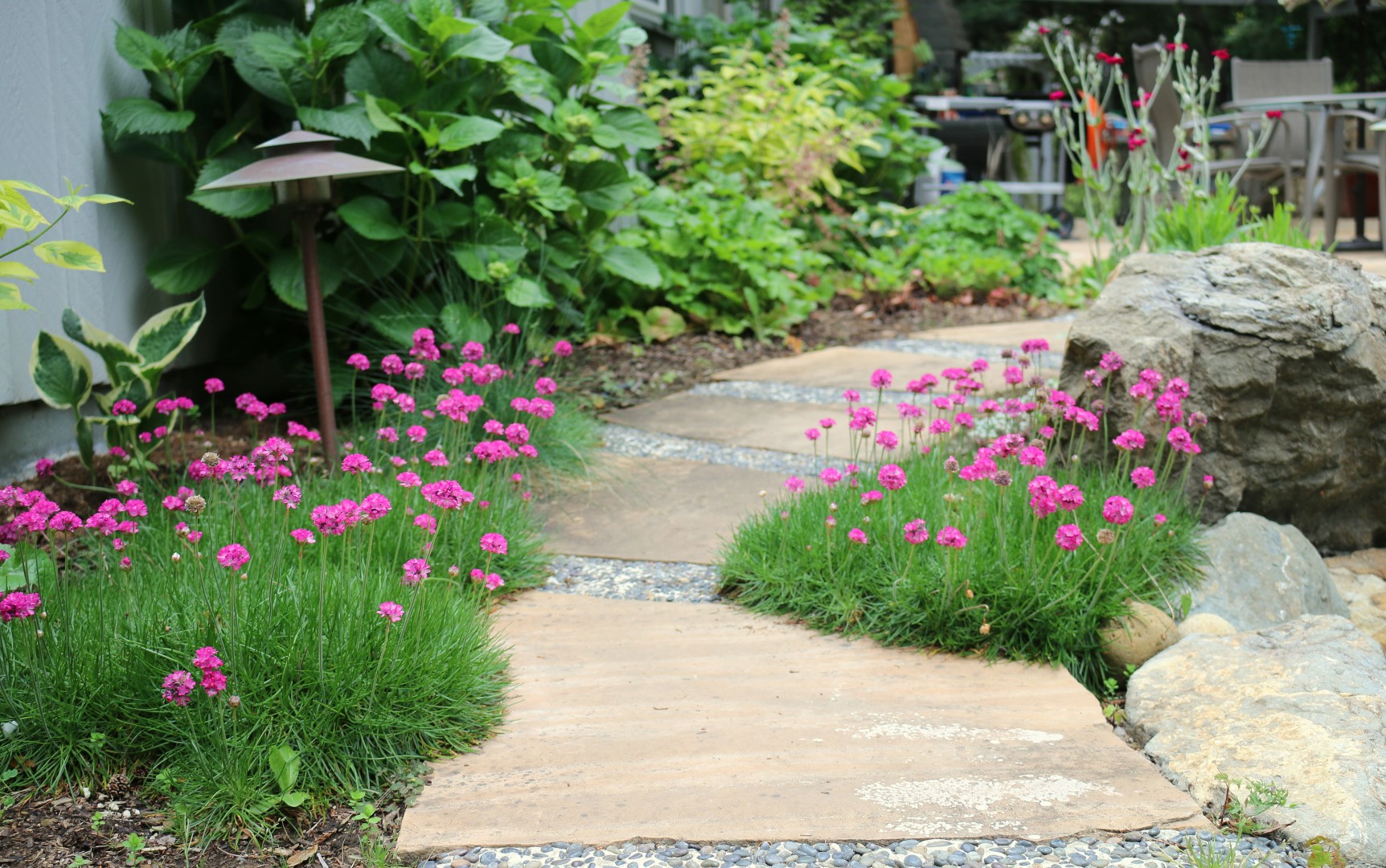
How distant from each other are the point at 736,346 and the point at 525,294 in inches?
69.1

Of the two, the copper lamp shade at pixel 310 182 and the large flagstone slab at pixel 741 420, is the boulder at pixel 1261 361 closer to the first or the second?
the large flagstone slab at pixel 741 420

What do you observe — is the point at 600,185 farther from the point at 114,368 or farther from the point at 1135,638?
Answer: the point at 1135,638

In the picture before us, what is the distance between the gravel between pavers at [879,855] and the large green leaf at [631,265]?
10.1ft

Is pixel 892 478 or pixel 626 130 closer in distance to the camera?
pixel 892 478

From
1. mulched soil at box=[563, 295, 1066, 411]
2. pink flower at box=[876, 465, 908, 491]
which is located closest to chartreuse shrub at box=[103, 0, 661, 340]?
mulched soil at box=[563, 295, 1066, 411]

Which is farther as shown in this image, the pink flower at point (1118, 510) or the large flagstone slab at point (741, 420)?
the large flagstone slab at point (741, 420)

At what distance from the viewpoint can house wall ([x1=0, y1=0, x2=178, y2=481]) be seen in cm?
315

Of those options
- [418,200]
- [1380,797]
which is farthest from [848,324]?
[1380,797]

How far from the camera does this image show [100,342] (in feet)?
9.73

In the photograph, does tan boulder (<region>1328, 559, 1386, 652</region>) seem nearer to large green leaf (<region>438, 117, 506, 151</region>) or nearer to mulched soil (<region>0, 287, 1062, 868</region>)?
mulched soil (<region>0, 287, 1062, 868</region>)

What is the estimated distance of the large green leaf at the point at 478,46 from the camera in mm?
3633

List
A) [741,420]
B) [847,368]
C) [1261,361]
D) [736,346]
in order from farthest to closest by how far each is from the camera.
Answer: [736,346] → [847,368] → [741,420] → [1261,361]

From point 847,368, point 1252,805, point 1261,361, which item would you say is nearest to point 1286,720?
point 1252,805

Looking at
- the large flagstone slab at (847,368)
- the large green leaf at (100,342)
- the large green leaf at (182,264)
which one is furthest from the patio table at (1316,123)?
the large green leaf at (100,342)
